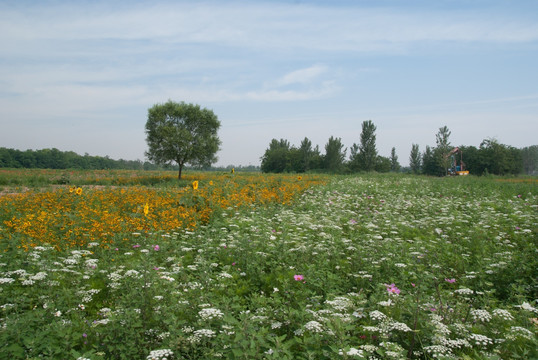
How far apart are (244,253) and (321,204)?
558cm

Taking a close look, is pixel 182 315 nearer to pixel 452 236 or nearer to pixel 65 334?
pixel 65 334

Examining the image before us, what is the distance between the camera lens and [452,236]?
21.5ft

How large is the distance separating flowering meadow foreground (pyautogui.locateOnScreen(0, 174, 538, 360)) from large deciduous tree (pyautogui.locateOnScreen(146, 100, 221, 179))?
2056 centimetres

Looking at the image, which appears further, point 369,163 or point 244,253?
point 369,163

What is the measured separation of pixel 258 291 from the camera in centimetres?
426

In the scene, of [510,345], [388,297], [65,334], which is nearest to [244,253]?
[388,297]

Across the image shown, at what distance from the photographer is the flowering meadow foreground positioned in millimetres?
2523

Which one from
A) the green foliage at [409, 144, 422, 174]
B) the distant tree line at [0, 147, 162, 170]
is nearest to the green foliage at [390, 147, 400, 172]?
the green foliage at [409, 144, 422, 174]

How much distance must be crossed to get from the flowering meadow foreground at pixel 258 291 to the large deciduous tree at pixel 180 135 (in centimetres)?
2056

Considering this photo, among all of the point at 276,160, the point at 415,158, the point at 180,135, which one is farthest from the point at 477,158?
the point at 180,135

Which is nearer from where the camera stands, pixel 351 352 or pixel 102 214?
pixel 351 352

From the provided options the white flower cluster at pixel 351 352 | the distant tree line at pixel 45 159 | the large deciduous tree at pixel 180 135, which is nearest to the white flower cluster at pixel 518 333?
the white flower cluster at pixel 351 352

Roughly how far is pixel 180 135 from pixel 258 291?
26.1m

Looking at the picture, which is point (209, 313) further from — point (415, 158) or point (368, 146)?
point (415, 158)
